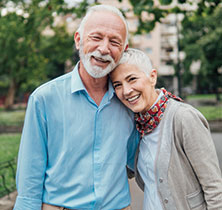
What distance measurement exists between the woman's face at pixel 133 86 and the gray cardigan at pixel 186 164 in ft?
0.68

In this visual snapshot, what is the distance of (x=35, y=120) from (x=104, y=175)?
62 centimetres

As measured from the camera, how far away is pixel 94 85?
2.08 meters

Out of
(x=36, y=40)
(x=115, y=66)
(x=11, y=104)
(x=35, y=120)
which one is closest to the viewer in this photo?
(x=35, y=120)

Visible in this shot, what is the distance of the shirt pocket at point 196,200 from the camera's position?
6.28ft

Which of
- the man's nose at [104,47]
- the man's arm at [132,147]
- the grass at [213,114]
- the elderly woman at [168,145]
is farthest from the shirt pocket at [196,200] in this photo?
the grass at [213,114]

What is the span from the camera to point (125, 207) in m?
2.12

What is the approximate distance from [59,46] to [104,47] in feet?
60.3

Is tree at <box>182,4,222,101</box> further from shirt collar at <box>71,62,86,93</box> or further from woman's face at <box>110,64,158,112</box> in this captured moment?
shirt collar at <box>71,62,86,93</box>

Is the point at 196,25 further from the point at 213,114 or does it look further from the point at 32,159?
the point at 32,159

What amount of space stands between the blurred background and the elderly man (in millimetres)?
2525

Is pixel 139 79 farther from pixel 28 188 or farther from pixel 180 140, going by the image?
pixel 28 188

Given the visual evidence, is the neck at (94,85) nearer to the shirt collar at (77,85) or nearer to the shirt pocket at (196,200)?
the shirt collar at (77,85)

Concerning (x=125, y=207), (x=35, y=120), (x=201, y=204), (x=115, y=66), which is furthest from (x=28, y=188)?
(x=201, y=204)

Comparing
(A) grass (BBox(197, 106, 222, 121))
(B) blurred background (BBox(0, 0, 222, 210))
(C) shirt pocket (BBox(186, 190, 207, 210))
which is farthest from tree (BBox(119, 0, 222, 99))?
(C) shirt pocket (BBox(186, 190, 207, 210))
